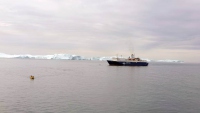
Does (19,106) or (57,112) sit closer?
(57,112)

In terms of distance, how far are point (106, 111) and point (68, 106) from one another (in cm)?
529

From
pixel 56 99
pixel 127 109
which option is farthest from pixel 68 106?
pixel 127 109

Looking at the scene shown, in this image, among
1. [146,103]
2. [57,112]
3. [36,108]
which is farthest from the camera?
[146,103]

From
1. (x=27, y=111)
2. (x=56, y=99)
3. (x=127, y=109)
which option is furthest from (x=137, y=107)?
(x=27, y=111)

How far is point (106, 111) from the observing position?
2461 centimetres

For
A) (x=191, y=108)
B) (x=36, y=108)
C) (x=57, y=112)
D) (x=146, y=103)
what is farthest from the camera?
(x=146, y=103)

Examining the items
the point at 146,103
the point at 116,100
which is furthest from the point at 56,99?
the point at 146,103

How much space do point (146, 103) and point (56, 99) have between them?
1360cm

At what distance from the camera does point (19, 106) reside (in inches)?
1020

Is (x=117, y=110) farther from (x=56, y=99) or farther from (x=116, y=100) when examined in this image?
(x=56, y=99)

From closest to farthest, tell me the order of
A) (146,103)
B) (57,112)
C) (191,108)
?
(57,112), (191,108), (146,103)

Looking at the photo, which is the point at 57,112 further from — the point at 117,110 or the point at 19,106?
the point at 117,110

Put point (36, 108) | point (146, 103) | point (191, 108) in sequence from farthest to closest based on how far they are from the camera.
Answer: point (146, 103) → point (191, 108) → point (36, 108)

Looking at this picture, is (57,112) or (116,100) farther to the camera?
(116,100)
